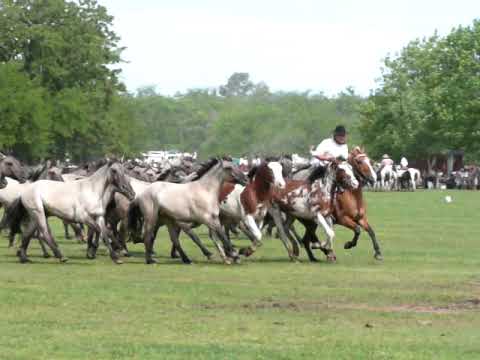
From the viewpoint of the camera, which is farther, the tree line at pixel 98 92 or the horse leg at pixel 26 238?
the tree line at pixel 98 92

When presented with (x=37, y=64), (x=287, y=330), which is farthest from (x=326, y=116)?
(x=287, y=330)

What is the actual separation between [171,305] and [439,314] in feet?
10.5

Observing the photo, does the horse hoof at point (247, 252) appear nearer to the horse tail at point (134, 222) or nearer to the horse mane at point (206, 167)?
the horse mane at point (206, 167)

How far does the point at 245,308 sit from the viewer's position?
1552 cm

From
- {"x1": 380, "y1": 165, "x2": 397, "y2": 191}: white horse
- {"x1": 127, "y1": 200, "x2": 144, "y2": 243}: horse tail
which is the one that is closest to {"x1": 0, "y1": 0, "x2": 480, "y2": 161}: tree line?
{"x1": 380, "y1": 165, "x2": 397, "y2": 191}: white horse

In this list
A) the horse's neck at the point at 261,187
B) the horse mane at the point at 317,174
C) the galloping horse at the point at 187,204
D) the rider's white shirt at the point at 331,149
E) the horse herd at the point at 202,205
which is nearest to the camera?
the galloping horse at the point at 187,204

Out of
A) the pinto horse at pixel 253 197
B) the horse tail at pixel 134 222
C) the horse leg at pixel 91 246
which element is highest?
the pinto horse at pixel 253 197

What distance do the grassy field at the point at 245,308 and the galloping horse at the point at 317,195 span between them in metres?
0.89

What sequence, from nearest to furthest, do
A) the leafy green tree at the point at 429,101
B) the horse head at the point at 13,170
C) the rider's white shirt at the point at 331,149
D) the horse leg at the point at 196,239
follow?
the horse leg at the point at 196,239 → the rider's white shirt at the point at 331,149 → the horse head at the point at 13,170 → the leafy green tree at the point at 429,101

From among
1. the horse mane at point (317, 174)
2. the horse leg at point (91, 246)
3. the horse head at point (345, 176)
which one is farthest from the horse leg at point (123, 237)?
the horse head at point (345, 176)

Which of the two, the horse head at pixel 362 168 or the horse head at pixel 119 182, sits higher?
the horse head at pixel 362 168

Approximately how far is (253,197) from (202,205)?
1299 mm

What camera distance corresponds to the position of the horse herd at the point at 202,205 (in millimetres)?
22156

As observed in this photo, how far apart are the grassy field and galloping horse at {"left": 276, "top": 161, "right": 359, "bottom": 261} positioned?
0.89 metres
